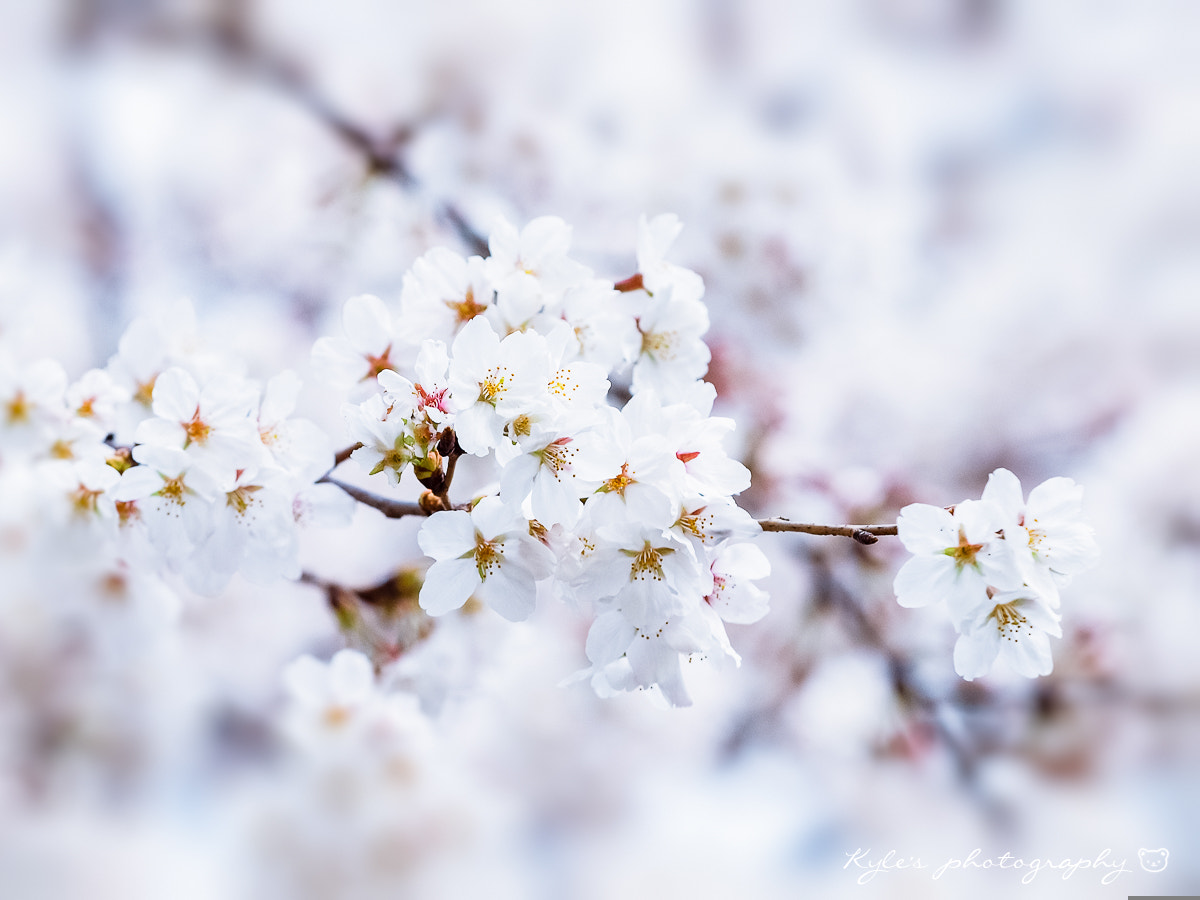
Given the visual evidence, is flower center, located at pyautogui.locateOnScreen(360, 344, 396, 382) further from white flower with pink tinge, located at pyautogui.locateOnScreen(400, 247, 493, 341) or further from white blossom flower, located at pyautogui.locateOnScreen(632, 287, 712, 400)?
white blossom flower, located at pyautogui.locateOnScreen(632, 287, 712, 400)

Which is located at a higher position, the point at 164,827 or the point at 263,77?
the point at 263,77

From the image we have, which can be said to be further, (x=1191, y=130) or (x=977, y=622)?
(x=1191, y=130)

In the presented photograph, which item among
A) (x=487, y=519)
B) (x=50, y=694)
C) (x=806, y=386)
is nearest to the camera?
(x=487, y=519)

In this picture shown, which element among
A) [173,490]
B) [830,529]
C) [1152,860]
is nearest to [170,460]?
[173,490]

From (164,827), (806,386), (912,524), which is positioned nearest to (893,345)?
(806,386)

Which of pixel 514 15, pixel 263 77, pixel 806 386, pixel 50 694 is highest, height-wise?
pixel 514 15

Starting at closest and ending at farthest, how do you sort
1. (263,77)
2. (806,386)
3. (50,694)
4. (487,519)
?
(487,519)
(50,694)
(263,77)
(806,386)

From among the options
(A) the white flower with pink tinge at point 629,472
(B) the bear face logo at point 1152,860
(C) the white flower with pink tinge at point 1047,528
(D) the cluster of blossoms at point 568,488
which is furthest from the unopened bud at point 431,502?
(B) the bear face logo at point 1152,860

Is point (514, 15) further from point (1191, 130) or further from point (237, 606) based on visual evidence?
point (1191, 130)
